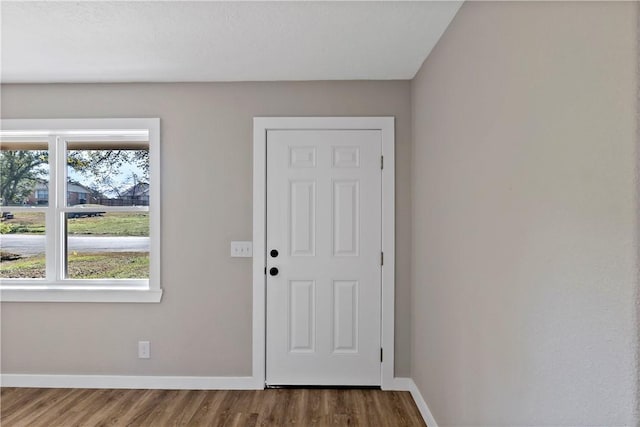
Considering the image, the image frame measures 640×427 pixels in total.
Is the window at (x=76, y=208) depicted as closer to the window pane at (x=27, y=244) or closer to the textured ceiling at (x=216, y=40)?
the window pane at (x=27, y=244)

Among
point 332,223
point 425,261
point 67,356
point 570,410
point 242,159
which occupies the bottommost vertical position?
point 67,356

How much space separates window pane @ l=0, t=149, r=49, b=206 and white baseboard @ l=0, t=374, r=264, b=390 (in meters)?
1.39

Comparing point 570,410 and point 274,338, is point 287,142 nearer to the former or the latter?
point 274,338

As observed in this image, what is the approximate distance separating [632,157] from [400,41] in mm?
1725

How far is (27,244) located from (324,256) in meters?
2.44

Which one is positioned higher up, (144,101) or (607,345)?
(144,101)

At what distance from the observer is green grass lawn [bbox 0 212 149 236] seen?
3172 millimetres

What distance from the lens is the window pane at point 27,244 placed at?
3.20 m

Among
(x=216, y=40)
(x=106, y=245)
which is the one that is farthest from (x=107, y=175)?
(x=216, y=40)

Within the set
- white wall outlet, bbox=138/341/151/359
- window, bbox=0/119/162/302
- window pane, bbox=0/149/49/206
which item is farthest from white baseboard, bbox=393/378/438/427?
window pane, bbox=0/149/49/206

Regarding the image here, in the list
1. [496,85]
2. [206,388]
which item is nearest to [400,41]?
[496,85]

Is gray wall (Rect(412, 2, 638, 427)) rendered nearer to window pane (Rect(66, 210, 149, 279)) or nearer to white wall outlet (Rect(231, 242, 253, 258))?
white wall outlet (Rect(231, 242, 253, 258))

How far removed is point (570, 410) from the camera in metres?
1.06

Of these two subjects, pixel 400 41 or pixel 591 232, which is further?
pixel 400 41
